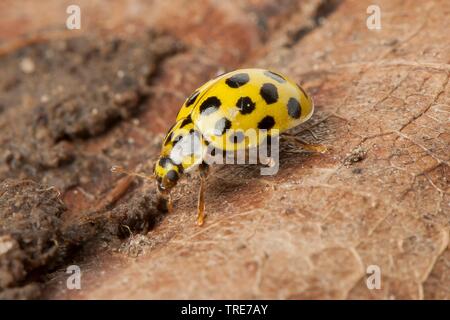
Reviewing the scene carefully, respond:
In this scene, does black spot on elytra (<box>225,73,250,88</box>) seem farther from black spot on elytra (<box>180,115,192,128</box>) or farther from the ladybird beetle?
black spot on elytra (<box>180,115,192,128</box>)

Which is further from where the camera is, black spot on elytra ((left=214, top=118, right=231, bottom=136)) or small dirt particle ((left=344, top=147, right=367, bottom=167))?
black spot on elytra ((left=214, top=118, right=231, bottom=136))

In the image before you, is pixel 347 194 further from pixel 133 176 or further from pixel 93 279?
pixel 133 176

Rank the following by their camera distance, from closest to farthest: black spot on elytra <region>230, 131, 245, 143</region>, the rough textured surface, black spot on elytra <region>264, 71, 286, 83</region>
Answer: the rough textured surface
black spot on elytra <region>230, 131, 245, 143</region>
black spot on elytra <region>264, 71, 286, 83</region>

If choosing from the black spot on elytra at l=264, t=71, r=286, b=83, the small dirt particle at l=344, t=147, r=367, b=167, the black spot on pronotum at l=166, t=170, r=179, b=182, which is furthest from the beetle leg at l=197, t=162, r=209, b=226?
the small dirt particle at l=344, t=147, r=367, b=167

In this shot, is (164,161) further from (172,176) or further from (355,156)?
(355,156)

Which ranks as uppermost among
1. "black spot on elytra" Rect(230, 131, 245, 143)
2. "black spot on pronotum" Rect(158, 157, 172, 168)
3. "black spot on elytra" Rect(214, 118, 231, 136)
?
"black spot on elytra" Rect(214, 118, 231, 136)

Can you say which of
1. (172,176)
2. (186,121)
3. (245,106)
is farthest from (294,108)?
(172,176)

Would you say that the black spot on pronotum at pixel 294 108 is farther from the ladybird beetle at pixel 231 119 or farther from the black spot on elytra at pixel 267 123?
the black spot on elytra at pixel 267 123
